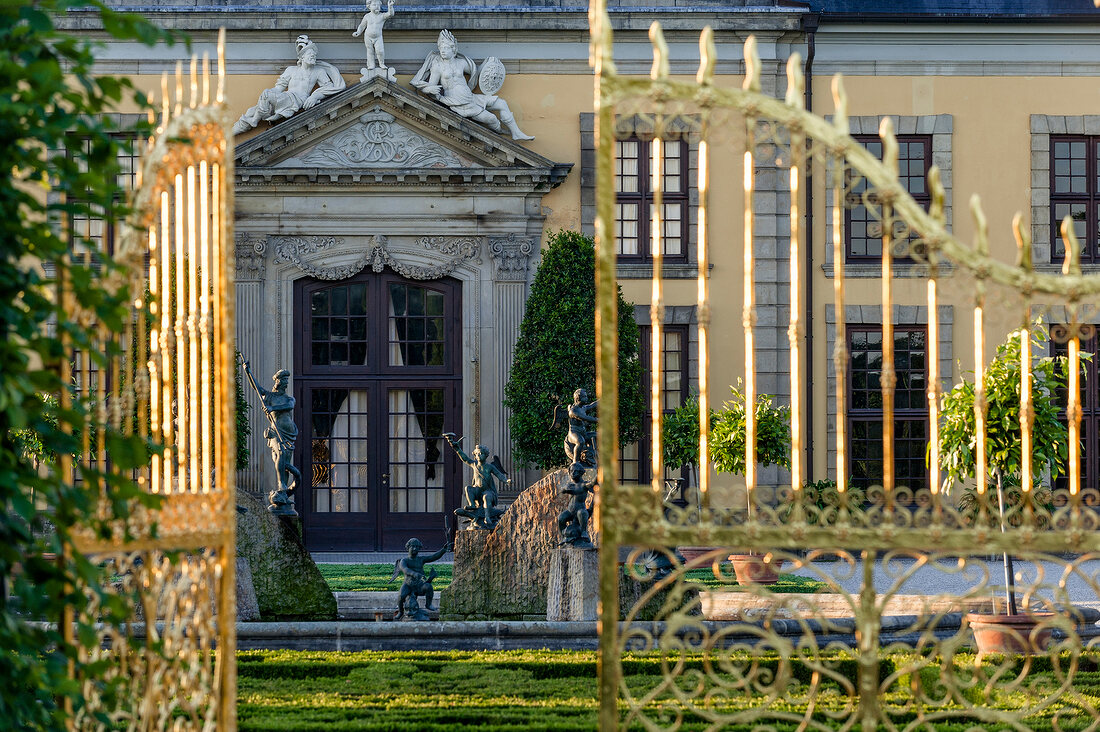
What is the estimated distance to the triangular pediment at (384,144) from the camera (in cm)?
1898

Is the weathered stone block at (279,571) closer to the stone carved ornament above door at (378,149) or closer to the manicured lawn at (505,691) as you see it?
the manicured lawn at (505,691)

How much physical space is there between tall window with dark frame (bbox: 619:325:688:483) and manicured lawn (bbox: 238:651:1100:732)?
1119 centimetres

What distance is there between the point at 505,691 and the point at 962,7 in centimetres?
1689

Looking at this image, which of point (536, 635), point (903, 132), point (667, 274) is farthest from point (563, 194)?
point (536, 635)

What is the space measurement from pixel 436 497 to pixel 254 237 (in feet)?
16.4

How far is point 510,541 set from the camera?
10391 millimetres

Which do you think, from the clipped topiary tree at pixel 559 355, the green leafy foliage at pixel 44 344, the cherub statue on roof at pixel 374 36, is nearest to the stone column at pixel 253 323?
the cherub statue on roof at pixel 374 36

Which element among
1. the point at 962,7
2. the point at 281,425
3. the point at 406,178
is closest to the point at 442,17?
the point at 406,178

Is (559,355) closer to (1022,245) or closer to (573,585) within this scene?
(573,585)

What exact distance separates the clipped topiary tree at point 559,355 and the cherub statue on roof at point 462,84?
7.86 feet

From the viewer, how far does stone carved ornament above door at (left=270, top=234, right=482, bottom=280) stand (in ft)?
63.5

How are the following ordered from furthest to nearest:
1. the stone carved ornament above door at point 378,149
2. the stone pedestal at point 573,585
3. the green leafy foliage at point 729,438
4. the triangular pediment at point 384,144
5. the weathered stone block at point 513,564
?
the stone carved ornament above door at point 378,149 < the triangular pediment at point 384,144 < the green leafy foliage at point 729,438 < the weathered stone block at point 513,564 < the stone pedestal at point 573,585

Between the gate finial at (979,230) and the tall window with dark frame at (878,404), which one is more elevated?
the gate finial at (979,230)

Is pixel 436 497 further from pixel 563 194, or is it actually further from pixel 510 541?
pixel 510 541
